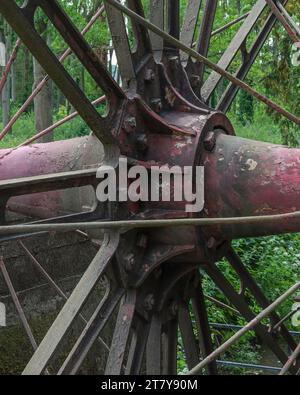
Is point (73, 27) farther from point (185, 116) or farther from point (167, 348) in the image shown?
point (167, 348)

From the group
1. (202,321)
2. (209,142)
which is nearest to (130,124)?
(209,142)

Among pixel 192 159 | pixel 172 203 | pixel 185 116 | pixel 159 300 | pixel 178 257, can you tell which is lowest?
pixel 159 300

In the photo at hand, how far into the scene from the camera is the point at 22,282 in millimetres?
7523

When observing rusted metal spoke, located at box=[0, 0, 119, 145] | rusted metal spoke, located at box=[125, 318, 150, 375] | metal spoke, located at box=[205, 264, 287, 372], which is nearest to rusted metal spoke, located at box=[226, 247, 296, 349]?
metal spoke, located at box=[205, 264, 287, 372]

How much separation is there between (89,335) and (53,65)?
160cm

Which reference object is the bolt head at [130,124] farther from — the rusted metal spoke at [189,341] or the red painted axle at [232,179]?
the rusted metal spoke at [189,341]

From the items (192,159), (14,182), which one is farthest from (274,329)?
(14,182)

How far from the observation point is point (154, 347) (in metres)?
4.46

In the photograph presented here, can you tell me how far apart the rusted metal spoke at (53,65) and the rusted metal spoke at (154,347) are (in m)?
1.37

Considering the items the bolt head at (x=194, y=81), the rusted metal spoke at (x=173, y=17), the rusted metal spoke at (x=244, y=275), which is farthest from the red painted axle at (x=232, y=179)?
the rusted metal spoke at (x=173, y=17)

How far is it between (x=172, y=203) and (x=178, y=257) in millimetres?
442

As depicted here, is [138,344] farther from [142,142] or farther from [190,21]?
[190,21]

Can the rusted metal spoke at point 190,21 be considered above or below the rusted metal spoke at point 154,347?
above

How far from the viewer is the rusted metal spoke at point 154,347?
172 inches
